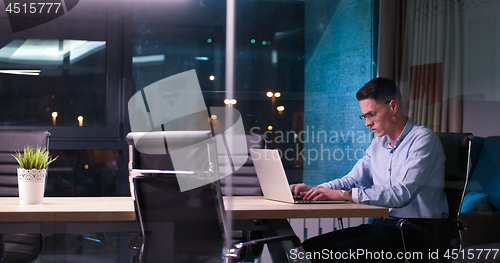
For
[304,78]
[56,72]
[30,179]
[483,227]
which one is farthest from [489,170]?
[56,72]

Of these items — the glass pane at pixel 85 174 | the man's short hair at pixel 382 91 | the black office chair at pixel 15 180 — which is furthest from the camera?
the glass pane at pixel 85 174

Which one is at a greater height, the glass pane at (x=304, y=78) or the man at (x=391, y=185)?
the glass pane at (x=304, y=78)

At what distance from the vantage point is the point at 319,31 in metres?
4.38

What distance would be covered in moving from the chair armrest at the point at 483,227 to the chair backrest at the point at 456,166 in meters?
0.49

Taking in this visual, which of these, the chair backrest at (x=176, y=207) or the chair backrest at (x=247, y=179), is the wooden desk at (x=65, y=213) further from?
the chair backrest at (x=247, y=179)

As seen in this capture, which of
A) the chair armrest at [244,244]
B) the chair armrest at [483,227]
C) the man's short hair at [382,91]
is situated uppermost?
the man's short hair at [382,91]

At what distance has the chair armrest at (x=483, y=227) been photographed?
2746 millimetres

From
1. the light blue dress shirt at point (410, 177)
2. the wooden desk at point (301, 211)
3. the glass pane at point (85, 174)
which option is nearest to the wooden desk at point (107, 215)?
the wooden desk at point (301, 211)

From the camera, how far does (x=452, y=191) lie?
2.31 metres

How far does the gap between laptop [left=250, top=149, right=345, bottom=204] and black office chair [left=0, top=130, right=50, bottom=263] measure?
1.40 meters

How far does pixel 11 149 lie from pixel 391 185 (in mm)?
2249

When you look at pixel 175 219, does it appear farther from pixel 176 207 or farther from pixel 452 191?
pixel 452 191

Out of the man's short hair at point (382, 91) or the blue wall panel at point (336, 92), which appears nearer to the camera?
the man's short hair at point (382, 91)

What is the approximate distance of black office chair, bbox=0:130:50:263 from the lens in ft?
8.76
